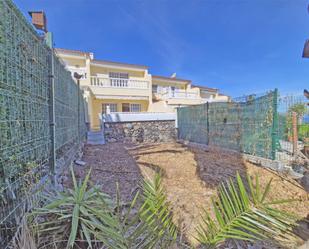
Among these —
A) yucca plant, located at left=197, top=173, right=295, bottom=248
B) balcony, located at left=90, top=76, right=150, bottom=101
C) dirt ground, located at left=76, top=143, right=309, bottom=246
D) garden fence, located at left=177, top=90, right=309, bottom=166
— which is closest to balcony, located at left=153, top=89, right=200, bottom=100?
balcony, located at left=90, top=76, right=150, bottom=101

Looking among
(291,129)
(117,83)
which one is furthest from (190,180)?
(117,83)

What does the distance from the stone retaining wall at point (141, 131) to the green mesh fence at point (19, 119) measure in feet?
26.7

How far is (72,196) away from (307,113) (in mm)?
6481

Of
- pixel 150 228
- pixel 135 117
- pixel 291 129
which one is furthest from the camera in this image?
pixel 135 117

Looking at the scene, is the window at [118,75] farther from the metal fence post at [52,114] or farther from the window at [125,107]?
the metal fence post at [52,114]

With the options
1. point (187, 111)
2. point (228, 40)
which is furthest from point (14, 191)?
point (228, 40)

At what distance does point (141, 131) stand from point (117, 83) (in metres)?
6.71

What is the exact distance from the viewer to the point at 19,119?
70.5 inches

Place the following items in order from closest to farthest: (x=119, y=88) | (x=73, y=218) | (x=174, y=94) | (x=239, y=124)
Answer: (x=73, y=218)
(x=239, y=124)
(x=119, y=88)
(x=174, y=94)

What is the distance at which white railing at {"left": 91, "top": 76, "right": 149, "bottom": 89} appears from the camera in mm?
15113

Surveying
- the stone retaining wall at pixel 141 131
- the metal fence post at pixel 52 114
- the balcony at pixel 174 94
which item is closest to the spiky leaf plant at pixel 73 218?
the metal fence post at pixel 52 114

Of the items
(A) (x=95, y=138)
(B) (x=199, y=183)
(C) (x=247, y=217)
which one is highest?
(C) (x=247, y=217)

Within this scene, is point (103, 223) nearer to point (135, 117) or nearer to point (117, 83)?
point (135, 117)

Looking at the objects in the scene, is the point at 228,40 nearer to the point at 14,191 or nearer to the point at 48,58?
the point at 48,58
